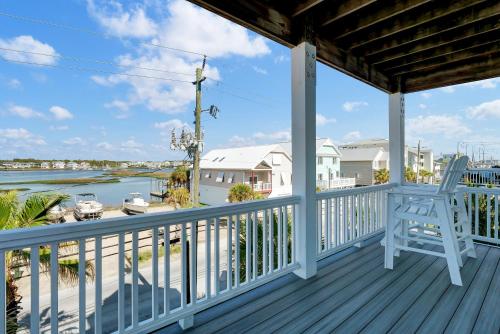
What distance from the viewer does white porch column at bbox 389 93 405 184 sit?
4066 millimetres

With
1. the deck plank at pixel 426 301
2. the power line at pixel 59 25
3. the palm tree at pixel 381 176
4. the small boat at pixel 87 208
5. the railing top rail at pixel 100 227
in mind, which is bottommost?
the deck plank at pixel 426 301

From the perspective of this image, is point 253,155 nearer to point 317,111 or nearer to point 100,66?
point 100,66

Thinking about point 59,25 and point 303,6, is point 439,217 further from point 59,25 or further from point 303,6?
point 59,25

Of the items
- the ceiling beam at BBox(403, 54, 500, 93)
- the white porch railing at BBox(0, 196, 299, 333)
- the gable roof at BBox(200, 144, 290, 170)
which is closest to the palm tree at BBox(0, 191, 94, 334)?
the white porch railing at BBox(0, 196, 299, 333)

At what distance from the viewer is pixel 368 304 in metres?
2.04

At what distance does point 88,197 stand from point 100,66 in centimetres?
404

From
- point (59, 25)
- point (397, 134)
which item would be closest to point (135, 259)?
point (397, 134)

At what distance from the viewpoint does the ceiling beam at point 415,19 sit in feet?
7.40

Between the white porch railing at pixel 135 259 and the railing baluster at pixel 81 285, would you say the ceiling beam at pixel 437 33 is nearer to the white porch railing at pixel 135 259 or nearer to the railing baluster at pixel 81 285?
the white porch railing at pixel 135 259

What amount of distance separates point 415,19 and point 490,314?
249cm

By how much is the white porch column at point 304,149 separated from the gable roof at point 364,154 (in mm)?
21247

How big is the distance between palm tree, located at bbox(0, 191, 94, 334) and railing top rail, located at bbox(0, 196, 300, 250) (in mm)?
2116

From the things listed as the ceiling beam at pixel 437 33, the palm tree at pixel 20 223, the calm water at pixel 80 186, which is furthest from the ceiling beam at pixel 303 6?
the palm tree at pixel 20 223

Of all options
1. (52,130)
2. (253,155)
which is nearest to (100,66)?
(52,130)
